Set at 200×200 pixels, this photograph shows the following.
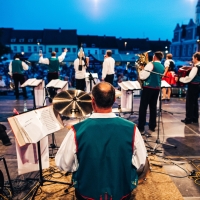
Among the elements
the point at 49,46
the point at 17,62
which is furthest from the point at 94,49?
the point at 17,62

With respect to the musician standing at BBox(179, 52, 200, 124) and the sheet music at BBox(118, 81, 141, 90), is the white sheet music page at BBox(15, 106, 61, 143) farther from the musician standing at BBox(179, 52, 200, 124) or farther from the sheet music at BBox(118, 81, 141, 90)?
the musician standing at BBox(179, 52, 200, 124)

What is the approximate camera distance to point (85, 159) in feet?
5.98

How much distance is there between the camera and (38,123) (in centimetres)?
275

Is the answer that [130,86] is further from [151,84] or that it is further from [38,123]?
[38,123]

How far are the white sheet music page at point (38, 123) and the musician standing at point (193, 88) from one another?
13.5 feet

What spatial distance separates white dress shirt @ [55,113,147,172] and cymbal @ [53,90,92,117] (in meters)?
1.23

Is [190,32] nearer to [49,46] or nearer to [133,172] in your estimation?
[49,46]

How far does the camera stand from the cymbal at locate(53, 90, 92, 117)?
10.5 ft

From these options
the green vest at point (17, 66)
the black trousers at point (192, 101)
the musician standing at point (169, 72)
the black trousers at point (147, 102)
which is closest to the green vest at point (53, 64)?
the green vest at point (17, 66)

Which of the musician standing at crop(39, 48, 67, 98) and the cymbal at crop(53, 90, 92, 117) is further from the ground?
the musician standing at crop(39, 48, 67, 98)

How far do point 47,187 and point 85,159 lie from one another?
1.83 metres

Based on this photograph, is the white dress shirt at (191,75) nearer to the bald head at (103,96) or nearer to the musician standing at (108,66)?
the musician standing at (108,66)

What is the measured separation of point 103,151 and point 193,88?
5022 millimetres

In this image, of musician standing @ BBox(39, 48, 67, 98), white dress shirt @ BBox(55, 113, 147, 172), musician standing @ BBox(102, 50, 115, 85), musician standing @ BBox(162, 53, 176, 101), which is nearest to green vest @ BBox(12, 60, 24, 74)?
musician standing @ BBox(39, 48, 67, 98)
